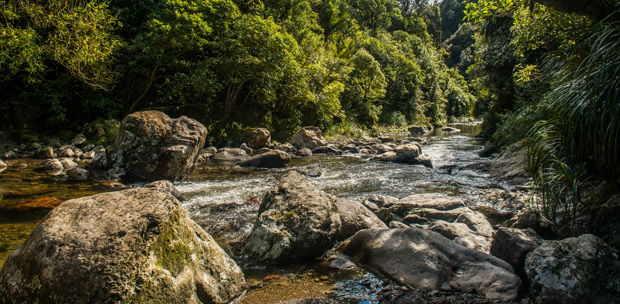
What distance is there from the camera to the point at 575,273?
3.04 meters

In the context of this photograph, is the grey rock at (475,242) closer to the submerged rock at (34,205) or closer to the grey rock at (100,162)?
the submerged rock at (34,205)

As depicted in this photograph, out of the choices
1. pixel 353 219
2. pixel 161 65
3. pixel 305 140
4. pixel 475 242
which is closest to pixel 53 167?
pixel 161 65

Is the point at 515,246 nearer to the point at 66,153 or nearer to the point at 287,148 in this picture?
the point at 287,148

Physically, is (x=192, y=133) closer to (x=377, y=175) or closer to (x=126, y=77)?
(x=377, y=175)

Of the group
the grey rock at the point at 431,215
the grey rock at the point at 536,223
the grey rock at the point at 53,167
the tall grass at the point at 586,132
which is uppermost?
the tall grass at the point at 586,132

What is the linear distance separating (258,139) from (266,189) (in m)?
8.05

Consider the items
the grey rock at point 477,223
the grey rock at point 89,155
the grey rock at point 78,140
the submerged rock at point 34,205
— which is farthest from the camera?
the grey rock at point 78,140

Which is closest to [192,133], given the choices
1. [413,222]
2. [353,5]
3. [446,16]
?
[413,222]

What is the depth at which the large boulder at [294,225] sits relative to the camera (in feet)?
13.7

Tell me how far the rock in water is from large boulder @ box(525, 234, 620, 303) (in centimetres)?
304

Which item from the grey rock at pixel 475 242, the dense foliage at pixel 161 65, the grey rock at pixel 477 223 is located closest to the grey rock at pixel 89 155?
the dense foliage at pixel 161 65

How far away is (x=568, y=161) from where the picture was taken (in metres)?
4.56

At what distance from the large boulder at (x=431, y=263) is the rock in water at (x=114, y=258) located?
1846mm

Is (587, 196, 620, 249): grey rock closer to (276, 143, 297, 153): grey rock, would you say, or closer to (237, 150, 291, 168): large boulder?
(237, 150, 291, 168): large boulder
